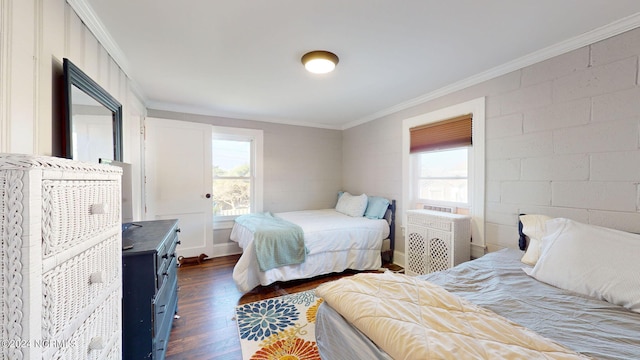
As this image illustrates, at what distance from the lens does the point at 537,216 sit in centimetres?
197

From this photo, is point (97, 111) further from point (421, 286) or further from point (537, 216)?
Answer: point (537, 216)

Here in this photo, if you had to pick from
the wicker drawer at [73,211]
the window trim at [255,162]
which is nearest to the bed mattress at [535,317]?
the wicker drawer at [73,211]

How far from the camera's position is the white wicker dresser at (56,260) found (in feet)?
1.69

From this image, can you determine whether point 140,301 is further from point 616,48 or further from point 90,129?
point 616,48

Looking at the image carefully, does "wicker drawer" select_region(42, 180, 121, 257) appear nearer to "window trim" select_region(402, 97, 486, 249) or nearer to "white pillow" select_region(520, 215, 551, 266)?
"white pillow" select_region(520, 215, 551, 266)

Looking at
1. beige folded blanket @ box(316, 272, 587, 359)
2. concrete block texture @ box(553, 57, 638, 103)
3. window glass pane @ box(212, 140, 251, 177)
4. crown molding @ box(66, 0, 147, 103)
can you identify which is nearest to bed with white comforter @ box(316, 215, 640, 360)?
beige folded blanket @ box(316, 272, 587, 359)

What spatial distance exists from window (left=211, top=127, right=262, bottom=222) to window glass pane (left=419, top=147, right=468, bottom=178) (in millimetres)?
2625

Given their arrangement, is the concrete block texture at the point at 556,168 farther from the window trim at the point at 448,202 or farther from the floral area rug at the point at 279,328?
the floral area rug at the point at 279,328

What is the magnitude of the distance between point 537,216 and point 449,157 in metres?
1.16

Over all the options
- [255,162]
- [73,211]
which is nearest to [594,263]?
[73,211]

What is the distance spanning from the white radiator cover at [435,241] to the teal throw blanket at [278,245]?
131cm

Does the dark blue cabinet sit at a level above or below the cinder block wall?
below

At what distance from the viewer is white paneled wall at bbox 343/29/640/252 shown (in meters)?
1.69

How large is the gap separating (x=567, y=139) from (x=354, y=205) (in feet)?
8.34
